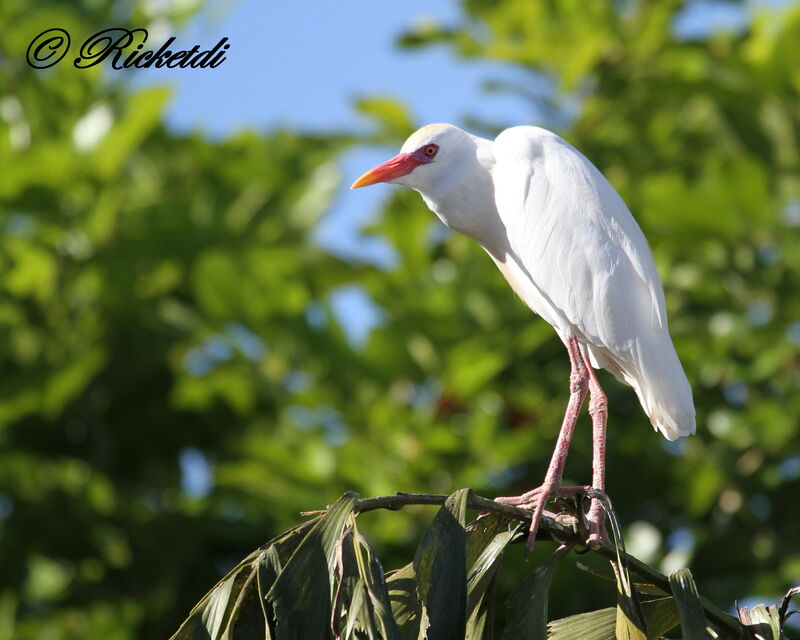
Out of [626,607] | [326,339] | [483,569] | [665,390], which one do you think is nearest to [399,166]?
[665,390]

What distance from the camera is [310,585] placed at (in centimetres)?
A: 184

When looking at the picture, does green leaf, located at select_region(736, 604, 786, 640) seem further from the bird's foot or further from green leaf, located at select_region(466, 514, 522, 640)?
green leaf, located at select_region(466, 514, 522, 640)

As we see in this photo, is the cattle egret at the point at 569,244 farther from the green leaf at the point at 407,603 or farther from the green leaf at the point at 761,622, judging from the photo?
the green leaf at the point at 407,603

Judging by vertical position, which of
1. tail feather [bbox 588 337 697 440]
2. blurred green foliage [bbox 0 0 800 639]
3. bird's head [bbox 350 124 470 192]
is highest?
bird's head [bbox 350 124 470 192]

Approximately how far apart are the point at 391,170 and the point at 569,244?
0.52 metres

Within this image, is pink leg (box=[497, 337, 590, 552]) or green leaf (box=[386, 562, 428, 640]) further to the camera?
pink leg (box=[497, 337, 590, 552])

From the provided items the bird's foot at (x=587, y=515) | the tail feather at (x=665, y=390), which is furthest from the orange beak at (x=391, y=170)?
the bird's foot at (x=587, y=515)

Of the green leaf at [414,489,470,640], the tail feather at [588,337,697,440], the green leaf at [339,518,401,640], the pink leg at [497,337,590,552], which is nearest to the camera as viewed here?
the green leaf at [339,518,401,640]

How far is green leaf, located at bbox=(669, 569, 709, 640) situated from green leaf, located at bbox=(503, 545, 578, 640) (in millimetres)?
226

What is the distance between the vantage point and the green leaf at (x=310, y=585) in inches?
71.4

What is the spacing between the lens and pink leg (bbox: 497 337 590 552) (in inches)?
89.4

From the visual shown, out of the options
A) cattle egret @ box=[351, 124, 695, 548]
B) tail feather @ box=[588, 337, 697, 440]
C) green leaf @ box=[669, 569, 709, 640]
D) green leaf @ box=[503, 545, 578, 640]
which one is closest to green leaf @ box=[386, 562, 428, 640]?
green leaf @ box=[503, 545, 578, 640]

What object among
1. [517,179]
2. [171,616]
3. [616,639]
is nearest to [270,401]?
[171,616]

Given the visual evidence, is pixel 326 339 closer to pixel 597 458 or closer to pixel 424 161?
pixel 424 161
